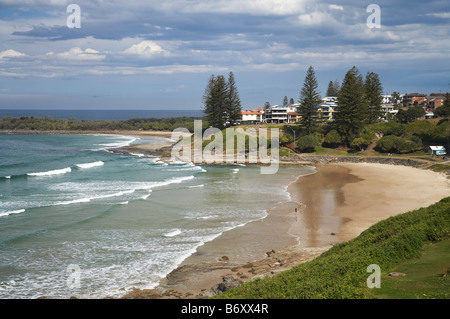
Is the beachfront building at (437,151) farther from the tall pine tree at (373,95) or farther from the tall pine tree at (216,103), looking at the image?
the tall pine tree at (216,103)

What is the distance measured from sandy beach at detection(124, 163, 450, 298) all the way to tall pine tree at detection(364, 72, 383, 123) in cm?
2849

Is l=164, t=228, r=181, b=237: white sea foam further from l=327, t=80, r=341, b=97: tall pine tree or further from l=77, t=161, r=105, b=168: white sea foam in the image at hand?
l=327, t=80, r=341, b=97: tall pine tree

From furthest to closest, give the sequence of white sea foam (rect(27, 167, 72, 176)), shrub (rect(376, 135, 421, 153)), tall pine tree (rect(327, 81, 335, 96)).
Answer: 1. tall pine tree (rect(327, 81, 335, 96))
2. shrub (rect(376, 135, 421, 153))
3. white sea foam (rect(27, 167, 72, 176))

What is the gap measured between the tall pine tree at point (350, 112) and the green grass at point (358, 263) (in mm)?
46638

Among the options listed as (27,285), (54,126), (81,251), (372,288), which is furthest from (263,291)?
(54,126)

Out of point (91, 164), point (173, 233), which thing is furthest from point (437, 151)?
point (91, 164)

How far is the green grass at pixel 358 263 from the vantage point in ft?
35.9

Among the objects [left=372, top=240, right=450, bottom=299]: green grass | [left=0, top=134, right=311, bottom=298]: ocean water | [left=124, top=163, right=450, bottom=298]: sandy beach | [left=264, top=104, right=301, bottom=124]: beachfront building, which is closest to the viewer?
[left=372, top=240, right=450, bottom=299]: green grass

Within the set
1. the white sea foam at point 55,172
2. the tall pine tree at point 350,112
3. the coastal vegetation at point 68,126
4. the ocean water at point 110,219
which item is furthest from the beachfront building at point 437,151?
the coastal vegetation at point 68,126

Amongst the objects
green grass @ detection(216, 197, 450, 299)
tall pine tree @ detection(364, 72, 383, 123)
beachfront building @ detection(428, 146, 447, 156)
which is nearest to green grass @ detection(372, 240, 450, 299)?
green grass @ detection(216, 197, 450, 299)

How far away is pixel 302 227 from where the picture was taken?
24.7 metres

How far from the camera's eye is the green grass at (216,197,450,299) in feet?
35.9

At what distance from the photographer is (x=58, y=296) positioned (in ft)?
49.8

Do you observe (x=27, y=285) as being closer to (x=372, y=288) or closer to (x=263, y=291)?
(x=263, y=291)
